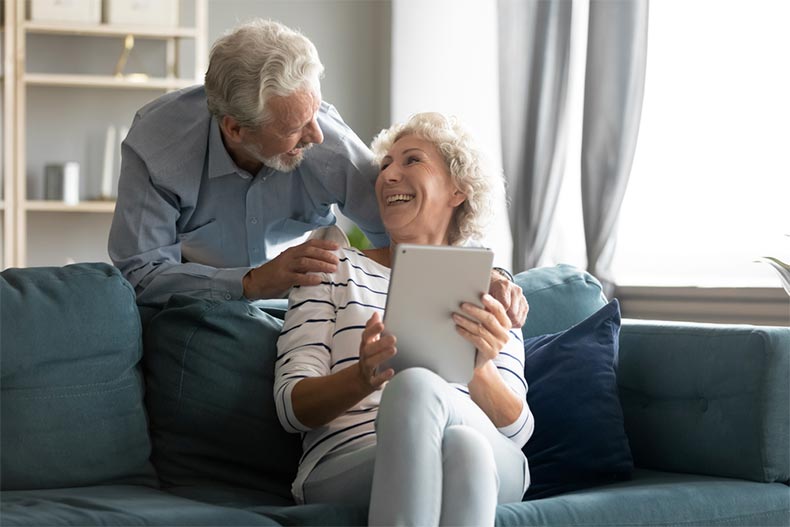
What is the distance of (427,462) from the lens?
5.61 feet

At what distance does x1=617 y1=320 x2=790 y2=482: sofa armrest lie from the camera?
2197mm

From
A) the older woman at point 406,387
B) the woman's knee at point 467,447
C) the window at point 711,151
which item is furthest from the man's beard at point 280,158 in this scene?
the window at point 711,151

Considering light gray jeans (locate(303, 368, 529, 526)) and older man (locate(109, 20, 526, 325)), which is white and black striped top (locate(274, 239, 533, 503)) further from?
light gray jeans (locate(303, 368, 529, 526))

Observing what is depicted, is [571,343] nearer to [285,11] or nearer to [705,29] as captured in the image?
[705,29]

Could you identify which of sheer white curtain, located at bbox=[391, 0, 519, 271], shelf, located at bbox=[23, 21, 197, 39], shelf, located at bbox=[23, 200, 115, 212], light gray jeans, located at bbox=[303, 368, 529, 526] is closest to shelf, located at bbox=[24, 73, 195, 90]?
shelf, located at bbox=[23, 21, 197, 39]

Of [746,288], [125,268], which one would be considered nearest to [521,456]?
[125,268]

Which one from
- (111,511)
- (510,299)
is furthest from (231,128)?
(111,511)

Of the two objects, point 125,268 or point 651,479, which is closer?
point 651,479

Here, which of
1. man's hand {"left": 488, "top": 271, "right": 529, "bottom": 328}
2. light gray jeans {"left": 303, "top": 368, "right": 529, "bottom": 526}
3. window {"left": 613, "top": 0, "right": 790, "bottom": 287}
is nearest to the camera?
light gray jeans {"left": 303, "top": 368, "right": 529, "bottom": 526}

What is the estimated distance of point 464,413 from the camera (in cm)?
187

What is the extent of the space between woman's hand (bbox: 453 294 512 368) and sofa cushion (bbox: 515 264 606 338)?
28.0 inches

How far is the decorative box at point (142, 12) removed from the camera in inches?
189

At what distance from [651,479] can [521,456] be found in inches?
14.9

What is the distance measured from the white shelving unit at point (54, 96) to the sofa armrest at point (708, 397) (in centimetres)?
313
